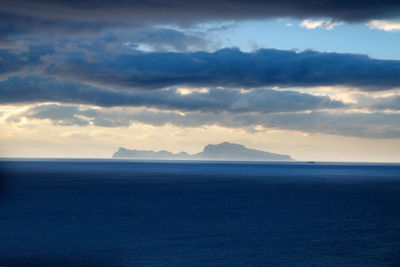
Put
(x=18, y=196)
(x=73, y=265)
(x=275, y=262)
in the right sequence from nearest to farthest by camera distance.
Result: 1. (x=73, y=265)
2. (x=275, y=262)
3. (x=18, y=196)

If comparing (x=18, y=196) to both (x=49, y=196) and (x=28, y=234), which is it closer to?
(x=49, y=196)

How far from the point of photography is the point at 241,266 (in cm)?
6334

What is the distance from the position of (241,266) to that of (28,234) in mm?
44631

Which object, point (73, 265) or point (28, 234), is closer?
point (73, 265)

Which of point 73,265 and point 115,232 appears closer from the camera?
point 73,265

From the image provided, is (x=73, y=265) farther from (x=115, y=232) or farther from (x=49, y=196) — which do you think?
(x=49, y=196)

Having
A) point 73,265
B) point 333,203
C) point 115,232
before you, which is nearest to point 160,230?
point 115,232

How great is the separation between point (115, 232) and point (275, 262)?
3539 cm

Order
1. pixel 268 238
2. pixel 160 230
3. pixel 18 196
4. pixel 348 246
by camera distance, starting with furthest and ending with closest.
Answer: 1. pixel 18 196
2. pixel 160 230
3. pixel 268 238
4. pixel 348 246

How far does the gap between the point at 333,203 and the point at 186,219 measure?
201 ft

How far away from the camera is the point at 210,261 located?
65.0 m

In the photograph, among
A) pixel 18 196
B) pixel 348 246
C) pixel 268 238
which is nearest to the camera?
pixel 348 246

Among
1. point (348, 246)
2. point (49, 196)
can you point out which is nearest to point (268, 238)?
point (348, 246)

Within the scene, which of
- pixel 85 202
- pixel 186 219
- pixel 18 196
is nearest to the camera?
pixel 186 219
